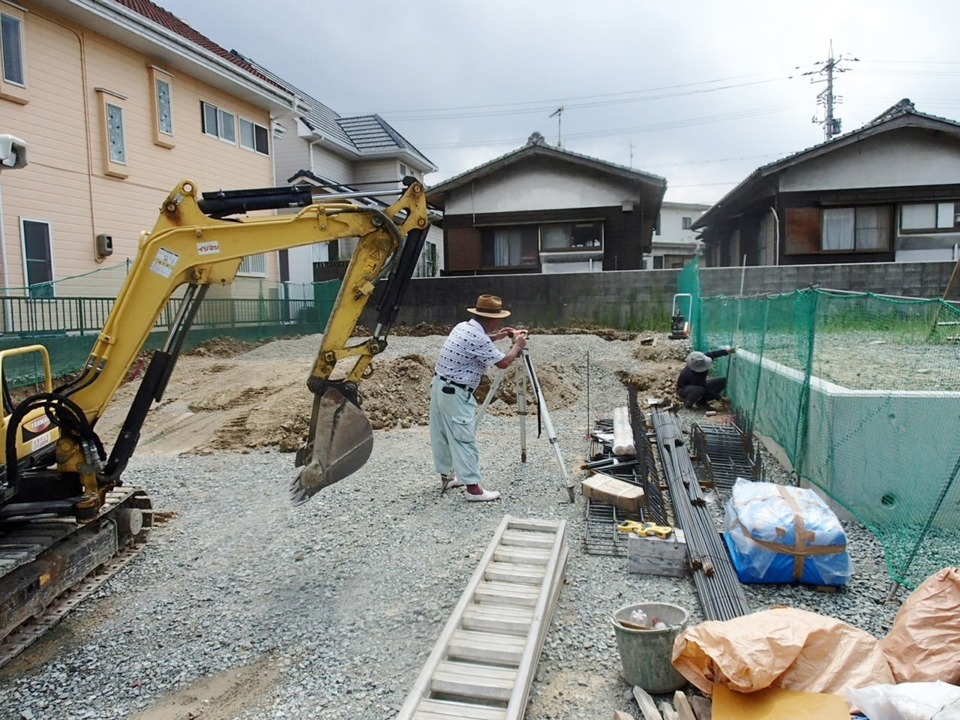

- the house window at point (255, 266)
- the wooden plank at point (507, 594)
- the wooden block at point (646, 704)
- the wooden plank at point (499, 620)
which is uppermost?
the house window at point (255, 266)

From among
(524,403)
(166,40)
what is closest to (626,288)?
(524,403)

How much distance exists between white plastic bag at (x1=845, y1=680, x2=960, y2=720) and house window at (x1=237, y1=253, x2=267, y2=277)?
1753 cm

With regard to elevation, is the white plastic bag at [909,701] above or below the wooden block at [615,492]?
above

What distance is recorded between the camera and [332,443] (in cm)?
458

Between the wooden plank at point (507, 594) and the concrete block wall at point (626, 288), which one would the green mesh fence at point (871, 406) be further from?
the concrete block wall at point (626, 288)

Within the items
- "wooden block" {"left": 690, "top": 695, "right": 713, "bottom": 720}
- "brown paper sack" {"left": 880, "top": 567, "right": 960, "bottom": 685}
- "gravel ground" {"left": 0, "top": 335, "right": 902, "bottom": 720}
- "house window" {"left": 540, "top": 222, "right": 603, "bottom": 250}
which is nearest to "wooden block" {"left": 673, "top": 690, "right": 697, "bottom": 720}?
"wooden block" {"left": 690, "top": 695, "right": 713, "bottom": 720}

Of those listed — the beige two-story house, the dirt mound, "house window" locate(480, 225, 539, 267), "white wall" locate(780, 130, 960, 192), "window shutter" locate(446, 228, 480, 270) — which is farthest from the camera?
"window shutter" locate(446, 228, 480, 270)

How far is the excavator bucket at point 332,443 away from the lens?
14.6 feet

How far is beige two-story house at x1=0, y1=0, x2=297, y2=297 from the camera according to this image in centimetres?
1203

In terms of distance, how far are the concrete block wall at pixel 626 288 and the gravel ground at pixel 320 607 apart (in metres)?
9.76

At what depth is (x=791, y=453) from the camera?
20.5ft

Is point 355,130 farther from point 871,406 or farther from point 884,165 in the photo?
point 871,406

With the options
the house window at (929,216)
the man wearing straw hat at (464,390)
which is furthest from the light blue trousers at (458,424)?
the house window at (929,216)

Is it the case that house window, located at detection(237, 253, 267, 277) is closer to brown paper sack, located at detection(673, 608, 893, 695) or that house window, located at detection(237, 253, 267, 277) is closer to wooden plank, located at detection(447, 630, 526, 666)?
wooden plank, located at detection(447, 630, 526, 666)
